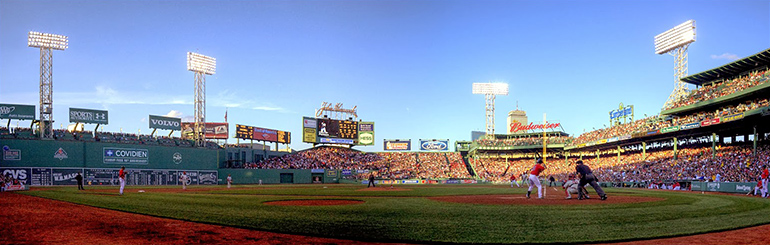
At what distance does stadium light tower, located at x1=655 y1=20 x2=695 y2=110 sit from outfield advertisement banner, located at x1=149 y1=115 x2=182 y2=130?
191ft

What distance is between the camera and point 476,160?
80.6m

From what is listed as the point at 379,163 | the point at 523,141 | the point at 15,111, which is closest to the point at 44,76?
the point at 15,111

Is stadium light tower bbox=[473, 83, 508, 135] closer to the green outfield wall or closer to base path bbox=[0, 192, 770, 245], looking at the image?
the green outfield wall

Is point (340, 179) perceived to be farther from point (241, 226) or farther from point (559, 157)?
point (241, 226)

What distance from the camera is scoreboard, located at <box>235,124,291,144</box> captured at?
72300 millimetres

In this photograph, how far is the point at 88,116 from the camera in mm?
54281

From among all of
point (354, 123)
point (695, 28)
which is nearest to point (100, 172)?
point (354, 123)

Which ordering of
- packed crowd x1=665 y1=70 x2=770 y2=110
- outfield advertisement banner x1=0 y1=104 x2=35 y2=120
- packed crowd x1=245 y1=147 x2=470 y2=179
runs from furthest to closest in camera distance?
packed crowd x1=245 y1=147 x2=470 y2=179
outfield advertisement banner x1=0 y1=104 x2=35 y2=120
packed crowd x1=665 y1=70 x2=770 y2=110

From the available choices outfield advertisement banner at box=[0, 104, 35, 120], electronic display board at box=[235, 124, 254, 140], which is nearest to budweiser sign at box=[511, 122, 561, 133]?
electronic display board at box=[235, 124, 254, 140]

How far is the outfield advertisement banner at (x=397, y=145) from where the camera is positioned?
85250mm

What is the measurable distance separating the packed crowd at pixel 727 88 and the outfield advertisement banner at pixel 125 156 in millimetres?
55654

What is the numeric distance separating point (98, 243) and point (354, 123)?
73155 millimetres

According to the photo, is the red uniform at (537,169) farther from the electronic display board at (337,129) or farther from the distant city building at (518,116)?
the distant city building at (518,116)

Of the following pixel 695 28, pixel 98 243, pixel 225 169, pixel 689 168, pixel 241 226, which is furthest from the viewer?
pixel 225 169
